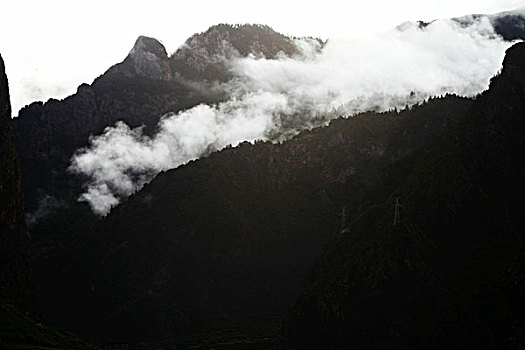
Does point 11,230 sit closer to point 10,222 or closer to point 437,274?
point 10,222

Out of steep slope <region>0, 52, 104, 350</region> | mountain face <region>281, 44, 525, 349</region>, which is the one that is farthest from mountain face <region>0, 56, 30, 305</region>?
mountain face <region>281, 44, 525, 349</region>

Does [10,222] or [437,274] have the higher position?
[10,222]

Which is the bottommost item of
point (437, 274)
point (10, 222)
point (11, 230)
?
point (437, 274)

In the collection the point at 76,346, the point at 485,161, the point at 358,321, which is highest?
the point at 485,161

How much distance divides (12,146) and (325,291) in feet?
379

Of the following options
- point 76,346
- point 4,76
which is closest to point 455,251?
point 76,346

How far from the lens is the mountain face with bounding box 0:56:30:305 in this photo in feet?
519

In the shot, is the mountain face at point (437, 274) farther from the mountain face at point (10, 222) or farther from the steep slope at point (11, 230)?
the mountain face at point (10, 222)

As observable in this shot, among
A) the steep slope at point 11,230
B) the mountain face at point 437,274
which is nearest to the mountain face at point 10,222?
the steep slope at point 11,230

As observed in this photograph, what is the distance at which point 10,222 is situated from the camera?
538 ft

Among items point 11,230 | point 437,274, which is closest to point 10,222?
point 11,230

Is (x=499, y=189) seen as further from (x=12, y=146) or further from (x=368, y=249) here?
(x=12, y=146)

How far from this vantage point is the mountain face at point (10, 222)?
158 meters

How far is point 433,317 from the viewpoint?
15750 cm
